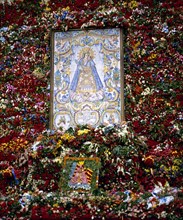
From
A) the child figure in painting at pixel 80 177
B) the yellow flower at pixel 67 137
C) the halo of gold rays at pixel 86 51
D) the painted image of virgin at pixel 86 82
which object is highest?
the halo of gold rays at pixel 86 51

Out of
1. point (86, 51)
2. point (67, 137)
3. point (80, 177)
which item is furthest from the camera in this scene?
point (86, 51)

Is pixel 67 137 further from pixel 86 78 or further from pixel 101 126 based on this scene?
pixel 86 78

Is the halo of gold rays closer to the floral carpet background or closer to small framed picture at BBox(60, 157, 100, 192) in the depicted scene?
the floral carpet background

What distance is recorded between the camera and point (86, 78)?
22.5 ft

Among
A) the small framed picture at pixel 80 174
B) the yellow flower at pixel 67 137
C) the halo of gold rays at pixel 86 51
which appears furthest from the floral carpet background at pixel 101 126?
the halo of gold rays at pixel 86 51

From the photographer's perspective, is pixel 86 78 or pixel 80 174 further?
pixel 86 78

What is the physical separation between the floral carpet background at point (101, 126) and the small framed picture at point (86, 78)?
0.34 ft

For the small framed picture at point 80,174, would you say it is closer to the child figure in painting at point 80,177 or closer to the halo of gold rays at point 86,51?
the child figure in painting at point 80,177

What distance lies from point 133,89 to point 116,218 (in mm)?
2165

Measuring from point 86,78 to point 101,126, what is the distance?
2.69 feet

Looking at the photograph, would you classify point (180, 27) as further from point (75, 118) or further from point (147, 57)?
point (75, 118)

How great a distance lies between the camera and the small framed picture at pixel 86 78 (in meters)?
6.66

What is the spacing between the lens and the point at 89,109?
22.0 feet

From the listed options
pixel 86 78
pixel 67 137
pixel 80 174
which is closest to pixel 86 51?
pixel 86 78
